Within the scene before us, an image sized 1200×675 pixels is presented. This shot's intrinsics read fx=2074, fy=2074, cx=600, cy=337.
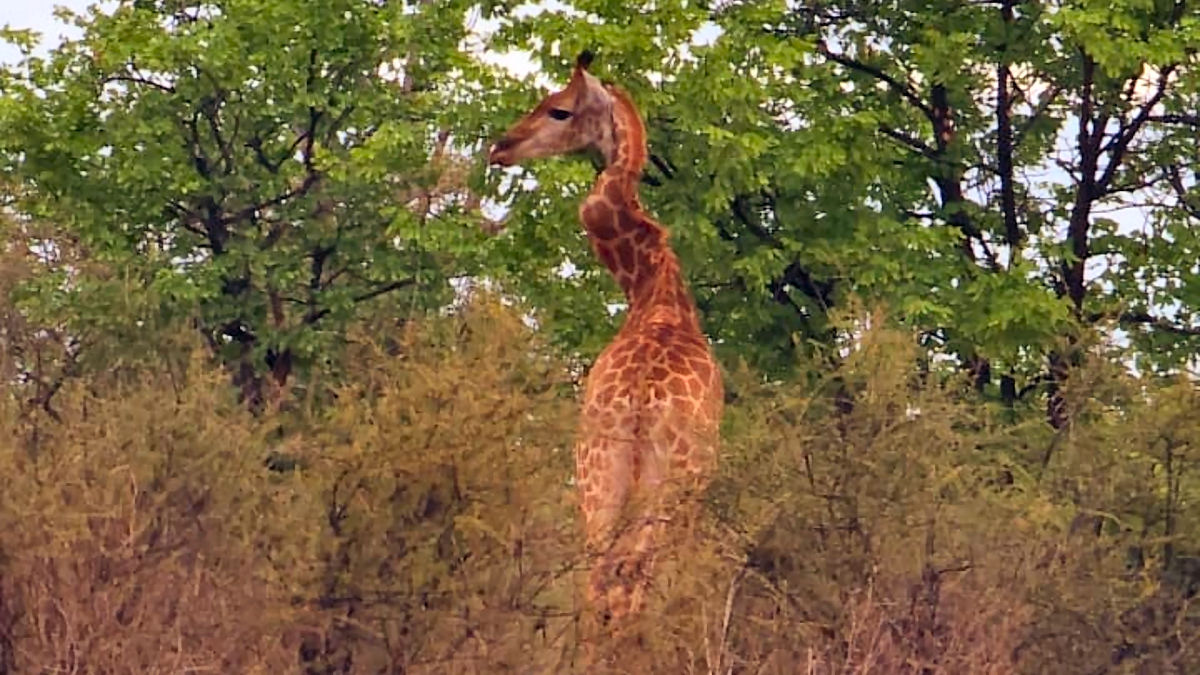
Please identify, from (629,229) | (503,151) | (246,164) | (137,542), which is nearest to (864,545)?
(137,542)

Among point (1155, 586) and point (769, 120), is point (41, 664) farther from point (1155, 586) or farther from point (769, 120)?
point (769, 120)

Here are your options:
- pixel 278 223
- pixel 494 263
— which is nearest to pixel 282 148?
pixel 278 223

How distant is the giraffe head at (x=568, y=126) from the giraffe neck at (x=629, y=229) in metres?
0.08

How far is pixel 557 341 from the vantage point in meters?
15.5

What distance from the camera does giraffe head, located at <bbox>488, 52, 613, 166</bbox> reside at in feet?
38.1

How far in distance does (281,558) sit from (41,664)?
3.24 feet

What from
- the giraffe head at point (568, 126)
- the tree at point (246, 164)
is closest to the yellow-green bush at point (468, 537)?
the giraffe head at point (568, 126)

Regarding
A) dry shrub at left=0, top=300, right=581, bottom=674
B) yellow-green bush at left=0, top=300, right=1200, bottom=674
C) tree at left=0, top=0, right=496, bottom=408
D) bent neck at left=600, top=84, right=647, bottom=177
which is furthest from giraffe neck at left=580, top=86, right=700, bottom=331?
tree at left=0, top=0, right=496, bottom=408

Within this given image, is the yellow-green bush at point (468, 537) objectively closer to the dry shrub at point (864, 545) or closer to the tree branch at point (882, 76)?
the dry shrub at point (864, 545)

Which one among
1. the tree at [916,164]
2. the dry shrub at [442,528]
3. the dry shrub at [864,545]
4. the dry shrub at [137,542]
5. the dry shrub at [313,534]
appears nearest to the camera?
the dry shrub at [137,542]

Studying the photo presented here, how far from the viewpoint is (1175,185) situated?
59.1 feet

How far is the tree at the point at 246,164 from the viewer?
2056 cm

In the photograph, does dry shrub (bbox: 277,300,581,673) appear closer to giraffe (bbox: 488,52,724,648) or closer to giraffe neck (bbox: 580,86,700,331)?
giraffe (bbox: 488,52,724,648)

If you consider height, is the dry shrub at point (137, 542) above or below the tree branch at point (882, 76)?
below
